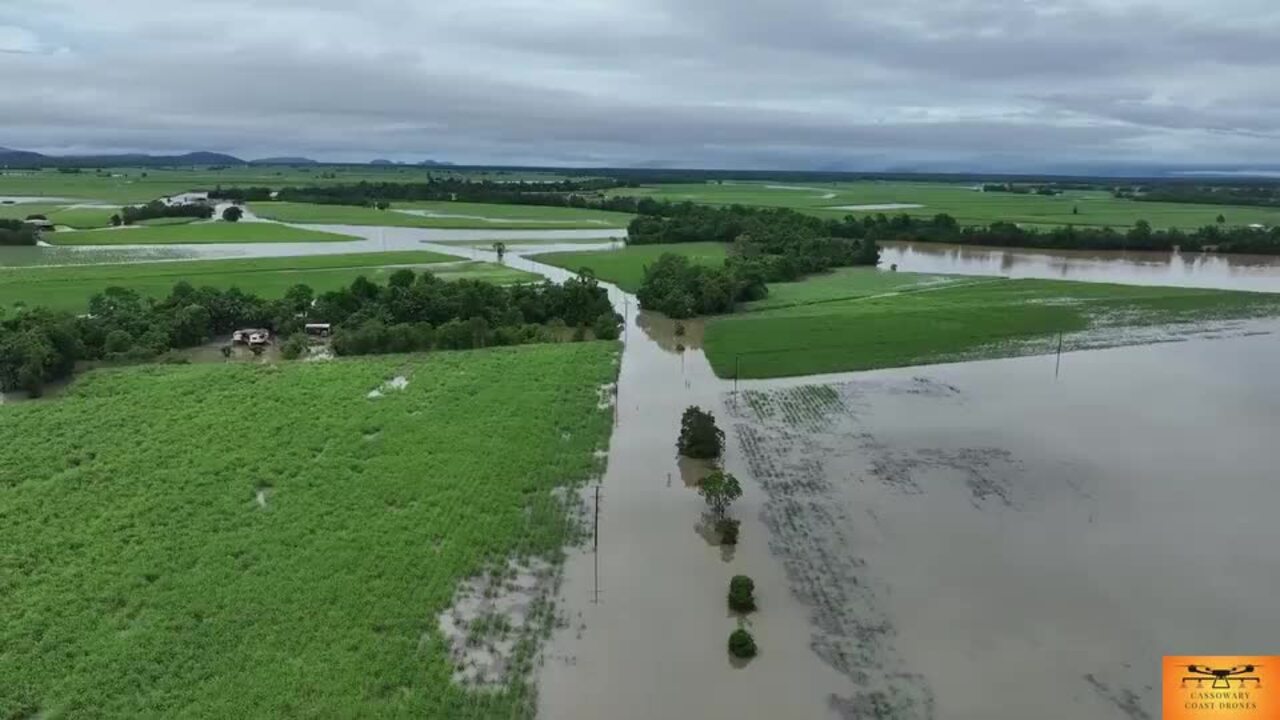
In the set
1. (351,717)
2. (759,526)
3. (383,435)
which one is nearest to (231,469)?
(383,435)

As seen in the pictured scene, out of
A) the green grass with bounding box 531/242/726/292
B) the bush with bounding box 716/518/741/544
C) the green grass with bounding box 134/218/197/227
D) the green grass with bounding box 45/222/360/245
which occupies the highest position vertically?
the green grass with bounding box 134/218/197/227

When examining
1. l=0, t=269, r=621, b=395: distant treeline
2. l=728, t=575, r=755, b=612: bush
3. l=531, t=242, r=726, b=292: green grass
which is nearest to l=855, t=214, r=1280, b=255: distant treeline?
l=531, t=242, r=726, b=292: green grass

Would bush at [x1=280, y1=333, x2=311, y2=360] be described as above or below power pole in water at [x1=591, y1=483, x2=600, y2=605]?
above

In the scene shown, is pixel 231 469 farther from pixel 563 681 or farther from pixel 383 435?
pixel 563 681

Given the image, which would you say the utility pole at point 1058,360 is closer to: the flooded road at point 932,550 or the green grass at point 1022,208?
the flooded road at point 932,550

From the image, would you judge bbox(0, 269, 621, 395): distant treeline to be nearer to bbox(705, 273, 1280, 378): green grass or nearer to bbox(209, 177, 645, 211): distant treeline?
bbox(705, 273, 1280, 378): green grass

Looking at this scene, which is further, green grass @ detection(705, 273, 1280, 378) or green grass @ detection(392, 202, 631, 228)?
green grass @ detection(392, 202, 631, 228)

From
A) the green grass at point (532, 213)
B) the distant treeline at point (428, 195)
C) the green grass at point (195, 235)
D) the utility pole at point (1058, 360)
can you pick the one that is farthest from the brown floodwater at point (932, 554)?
the distant treeline at point (428, 195)

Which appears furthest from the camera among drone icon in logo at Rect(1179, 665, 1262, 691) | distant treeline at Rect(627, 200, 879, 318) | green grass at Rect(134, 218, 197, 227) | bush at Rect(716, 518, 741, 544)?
green grass at Rect(134, 218, 197, 227)
